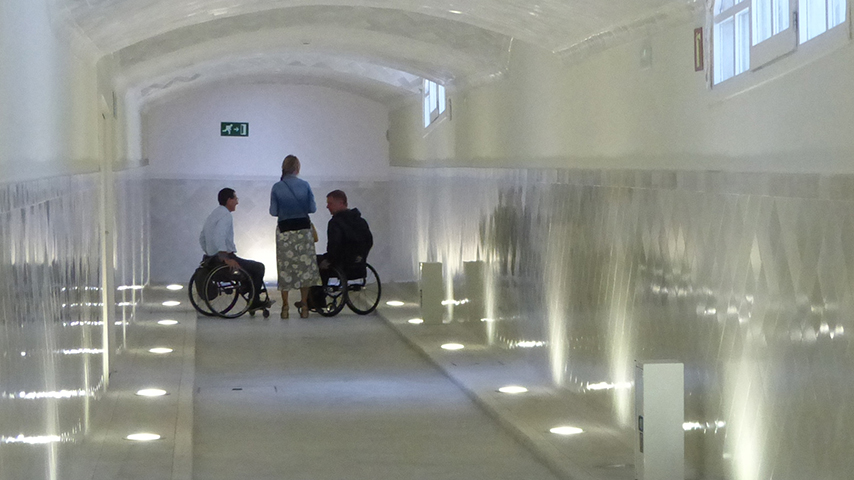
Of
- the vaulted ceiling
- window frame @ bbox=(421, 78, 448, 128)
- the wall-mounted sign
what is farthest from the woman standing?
the wall-mounted sign

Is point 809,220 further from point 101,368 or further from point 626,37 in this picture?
point 101,368

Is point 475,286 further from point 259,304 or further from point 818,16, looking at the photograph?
point 818,16

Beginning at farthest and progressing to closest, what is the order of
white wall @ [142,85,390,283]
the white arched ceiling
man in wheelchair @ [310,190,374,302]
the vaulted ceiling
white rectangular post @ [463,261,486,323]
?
white wall @ [142,85,390,283] < man in wheelchair @ [310,190,374,302] < white rectangular post @ [463,261,486,323] < the white arched ceiling < the vaulted ceiling

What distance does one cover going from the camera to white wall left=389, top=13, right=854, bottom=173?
4316 millimetres

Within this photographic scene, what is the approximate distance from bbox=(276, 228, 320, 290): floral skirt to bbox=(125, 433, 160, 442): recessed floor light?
5.27 m

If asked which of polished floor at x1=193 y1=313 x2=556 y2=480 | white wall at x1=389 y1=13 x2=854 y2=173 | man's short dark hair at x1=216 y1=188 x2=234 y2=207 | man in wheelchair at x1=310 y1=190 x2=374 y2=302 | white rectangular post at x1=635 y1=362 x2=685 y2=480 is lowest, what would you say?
polished floor at x1=193 y1=313 x2=556 y2=480

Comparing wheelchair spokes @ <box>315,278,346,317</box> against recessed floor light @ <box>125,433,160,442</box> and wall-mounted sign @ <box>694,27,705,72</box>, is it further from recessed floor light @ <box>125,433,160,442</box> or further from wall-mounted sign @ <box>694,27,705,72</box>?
wall-mounted sign @ <box>694,27,705,72</box>

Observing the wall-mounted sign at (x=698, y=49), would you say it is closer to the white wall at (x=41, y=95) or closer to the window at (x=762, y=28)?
the window at (x=762, y=28)

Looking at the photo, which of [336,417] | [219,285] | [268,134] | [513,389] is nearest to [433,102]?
[219,285]

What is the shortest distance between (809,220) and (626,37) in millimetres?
2706

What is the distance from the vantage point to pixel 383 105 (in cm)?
1739

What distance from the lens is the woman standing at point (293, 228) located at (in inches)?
460

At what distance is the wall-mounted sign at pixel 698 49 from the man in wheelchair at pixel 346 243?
6953 millimetres

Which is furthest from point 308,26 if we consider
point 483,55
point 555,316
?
point 555,316
